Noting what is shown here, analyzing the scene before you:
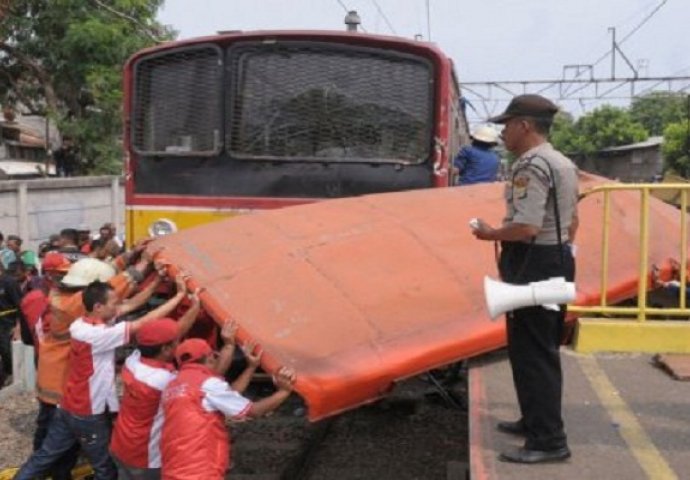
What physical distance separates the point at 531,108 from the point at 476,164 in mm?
4041

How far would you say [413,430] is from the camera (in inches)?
277

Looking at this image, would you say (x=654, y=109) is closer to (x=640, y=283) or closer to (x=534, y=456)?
(x=640, y=283)

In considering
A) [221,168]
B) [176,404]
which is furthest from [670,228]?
[176,404]

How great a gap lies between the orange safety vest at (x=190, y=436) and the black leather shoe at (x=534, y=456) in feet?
4.29

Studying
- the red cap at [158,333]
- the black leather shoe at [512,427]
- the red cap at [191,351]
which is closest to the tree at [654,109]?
the black leather shoe at [512,427]

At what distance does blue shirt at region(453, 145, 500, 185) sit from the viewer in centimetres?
755

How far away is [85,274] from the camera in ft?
17.5

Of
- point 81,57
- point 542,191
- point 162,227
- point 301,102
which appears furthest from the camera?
point 81,57

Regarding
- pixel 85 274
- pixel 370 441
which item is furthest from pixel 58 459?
pixel 370 441

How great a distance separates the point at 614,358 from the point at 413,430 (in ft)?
7.54

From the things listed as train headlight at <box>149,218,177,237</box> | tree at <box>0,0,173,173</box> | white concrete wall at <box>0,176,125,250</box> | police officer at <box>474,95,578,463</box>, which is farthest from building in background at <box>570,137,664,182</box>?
police officer at <box>474,95,578,463</box>

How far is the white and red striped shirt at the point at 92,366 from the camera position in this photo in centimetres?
490

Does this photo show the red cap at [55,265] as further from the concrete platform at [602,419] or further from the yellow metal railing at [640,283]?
the yellow metal railing at [640,283]

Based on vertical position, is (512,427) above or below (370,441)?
above
